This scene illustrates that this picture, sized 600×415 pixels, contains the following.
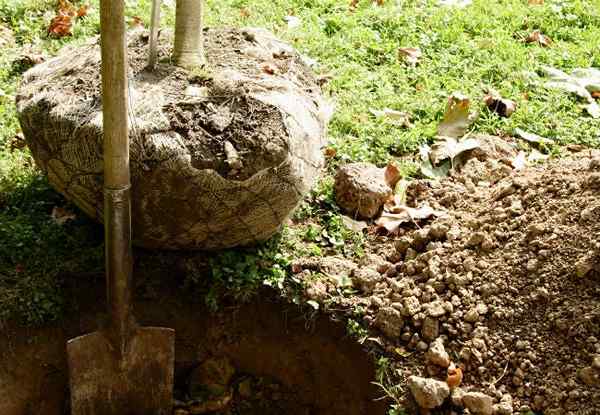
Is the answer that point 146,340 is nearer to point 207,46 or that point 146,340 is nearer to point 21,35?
point 207,46

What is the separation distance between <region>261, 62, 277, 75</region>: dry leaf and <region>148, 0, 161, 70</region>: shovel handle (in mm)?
477

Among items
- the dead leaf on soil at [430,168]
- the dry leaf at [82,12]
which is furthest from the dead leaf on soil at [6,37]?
the dead leaf on soil at [430,168]

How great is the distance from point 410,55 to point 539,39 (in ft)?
3.04

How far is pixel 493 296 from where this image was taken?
3.26 metres

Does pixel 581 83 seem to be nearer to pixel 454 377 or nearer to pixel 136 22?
pixel 454 377

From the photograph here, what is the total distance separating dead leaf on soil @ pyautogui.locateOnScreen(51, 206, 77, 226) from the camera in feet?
11.9

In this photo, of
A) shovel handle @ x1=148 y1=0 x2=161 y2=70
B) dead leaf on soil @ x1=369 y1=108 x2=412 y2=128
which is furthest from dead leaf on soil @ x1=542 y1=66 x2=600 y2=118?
shovel handle @ x1=148 y1=0 x2=161 y2=70

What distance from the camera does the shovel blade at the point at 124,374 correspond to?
3232 mm

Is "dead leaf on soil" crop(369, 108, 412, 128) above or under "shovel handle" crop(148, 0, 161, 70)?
under

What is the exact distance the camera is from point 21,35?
4.79 metres

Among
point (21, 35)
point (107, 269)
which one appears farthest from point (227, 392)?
point (21, 35)

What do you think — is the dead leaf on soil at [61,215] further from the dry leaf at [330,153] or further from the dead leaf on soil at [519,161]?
the dead leaf on soil at [519,161]

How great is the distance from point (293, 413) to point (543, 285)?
1.22m

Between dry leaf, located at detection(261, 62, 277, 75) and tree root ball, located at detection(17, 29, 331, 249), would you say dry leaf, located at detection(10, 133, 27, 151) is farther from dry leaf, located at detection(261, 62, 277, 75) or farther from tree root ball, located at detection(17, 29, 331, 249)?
dry leaf, located at detection(261, 62, 277, 75)
